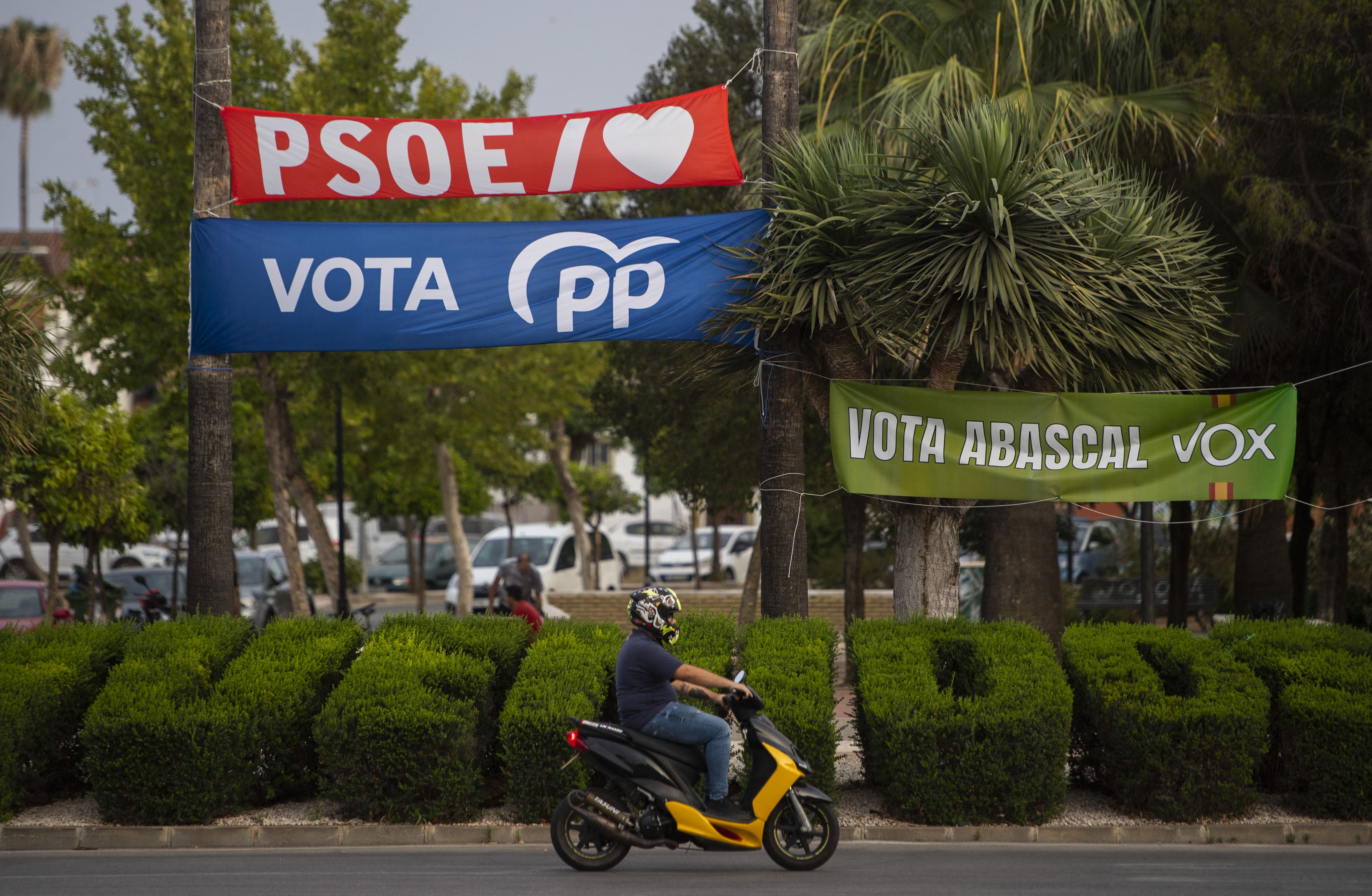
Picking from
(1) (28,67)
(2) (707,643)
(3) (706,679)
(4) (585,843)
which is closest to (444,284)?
(2) (707,643)

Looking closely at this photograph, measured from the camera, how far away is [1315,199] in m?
12.8

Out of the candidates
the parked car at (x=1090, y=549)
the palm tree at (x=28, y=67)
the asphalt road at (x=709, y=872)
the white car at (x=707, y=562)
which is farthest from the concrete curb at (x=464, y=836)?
the palm tree at (x=28, y=67)

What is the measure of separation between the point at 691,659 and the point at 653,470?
46.7 ft

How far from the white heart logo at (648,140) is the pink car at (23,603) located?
35.4ft

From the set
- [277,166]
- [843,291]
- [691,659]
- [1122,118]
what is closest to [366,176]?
[277,166]

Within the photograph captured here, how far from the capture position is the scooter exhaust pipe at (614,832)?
264 inches

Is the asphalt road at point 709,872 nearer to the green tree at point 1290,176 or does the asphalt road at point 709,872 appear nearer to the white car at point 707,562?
the green tree at point 1290,176

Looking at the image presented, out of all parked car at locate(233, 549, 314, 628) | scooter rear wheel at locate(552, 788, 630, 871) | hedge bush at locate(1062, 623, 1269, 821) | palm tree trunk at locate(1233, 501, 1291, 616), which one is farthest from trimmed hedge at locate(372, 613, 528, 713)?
parked car at locate(233, 549, 314, 628)

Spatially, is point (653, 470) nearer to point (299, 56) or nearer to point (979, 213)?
point (299, 56)

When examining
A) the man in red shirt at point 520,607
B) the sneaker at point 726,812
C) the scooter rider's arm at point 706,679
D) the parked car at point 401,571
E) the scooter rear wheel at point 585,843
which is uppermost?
the scooter rider's arm at point 706,679

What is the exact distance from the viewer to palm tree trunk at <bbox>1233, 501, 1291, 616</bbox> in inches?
683

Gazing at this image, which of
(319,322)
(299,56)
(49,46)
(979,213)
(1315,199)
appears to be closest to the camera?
(979,213)

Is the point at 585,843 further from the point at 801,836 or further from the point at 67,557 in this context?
the point at 67,557

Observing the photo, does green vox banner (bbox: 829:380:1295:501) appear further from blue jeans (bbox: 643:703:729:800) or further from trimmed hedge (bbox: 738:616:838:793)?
blue jeans (bbox: 643:703:729:800)
